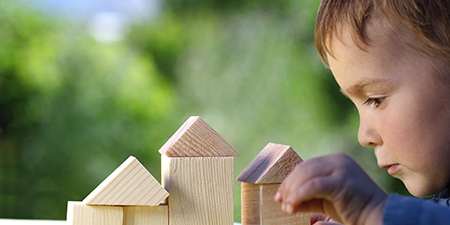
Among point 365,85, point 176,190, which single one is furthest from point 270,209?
point 365,85

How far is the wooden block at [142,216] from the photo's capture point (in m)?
0.66

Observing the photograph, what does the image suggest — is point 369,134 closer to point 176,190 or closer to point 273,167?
point 273,167

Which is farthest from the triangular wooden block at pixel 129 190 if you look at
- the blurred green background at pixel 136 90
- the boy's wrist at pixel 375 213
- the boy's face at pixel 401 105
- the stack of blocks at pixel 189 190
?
the blurred green background at pixel 136 90

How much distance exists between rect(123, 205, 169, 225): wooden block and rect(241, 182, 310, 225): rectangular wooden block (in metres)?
0.11

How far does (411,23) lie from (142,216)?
0.45 metres

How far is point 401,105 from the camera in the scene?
773 mm

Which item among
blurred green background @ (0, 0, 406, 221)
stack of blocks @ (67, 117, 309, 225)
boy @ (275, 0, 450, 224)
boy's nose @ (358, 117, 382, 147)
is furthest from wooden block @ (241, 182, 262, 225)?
blurred green background @ (0, 0, 406, 221)

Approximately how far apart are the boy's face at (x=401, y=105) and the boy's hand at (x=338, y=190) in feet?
0.85

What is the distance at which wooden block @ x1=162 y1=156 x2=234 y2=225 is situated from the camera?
0.67 metres

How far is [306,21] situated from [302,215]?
2176 millimetres

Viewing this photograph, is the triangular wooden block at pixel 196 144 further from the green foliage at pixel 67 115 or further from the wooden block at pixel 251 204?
the green foliage at pixel 67 115

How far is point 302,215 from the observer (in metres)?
0.74

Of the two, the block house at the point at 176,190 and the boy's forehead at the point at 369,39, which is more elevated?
the boy's forehead at the point at 369,39

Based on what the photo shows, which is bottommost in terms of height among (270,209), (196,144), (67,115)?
(67,115)
